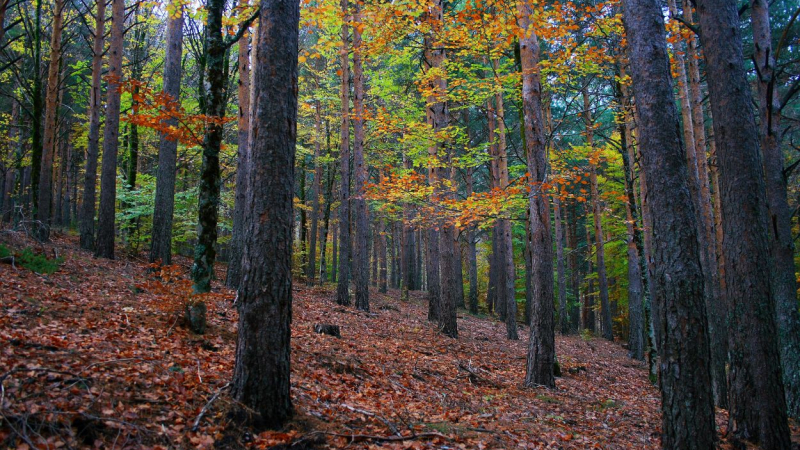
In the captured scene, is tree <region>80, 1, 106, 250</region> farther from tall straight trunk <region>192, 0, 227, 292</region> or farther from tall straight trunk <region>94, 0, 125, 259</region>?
tall straight trunk <region>192, 0, 227, 292</region>

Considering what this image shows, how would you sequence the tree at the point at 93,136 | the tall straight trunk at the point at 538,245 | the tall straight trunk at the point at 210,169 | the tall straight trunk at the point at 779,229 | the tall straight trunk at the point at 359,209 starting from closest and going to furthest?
the tall straight trunk at the point at 210,169 < the tall straight trunk at the point at 779,229 < the tall straight trunk at the point at 538,245 < the tree at the point at 93,136 < the tall straight trunk at the point at 359,209

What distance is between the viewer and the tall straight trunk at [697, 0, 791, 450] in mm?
5609

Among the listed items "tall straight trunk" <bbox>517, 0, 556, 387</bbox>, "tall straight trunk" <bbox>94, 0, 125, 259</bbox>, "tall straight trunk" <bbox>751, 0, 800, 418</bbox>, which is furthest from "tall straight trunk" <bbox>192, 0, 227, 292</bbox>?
"tall straight trunk" <bbox>751, 0, 800, 418</bbox>

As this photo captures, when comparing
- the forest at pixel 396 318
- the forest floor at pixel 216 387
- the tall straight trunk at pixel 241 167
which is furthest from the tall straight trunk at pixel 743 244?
the tall straight trunk at pixel 241 167

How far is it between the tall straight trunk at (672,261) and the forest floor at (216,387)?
178 cm

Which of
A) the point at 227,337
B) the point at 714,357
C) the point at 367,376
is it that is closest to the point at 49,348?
the point at 227,337

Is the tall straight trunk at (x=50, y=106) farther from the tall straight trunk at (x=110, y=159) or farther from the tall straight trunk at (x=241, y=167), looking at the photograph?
the tall straight trunk at (x=241, y=167)

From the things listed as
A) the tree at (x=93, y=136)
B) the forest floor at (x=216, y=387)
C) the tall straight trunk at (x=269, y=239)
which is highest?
the tree at (x=93, y=136)

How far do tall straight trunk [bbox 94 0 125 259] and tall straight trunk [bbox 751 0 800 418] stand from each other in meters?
15.6

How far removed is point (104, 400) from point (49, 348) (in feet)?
4.24

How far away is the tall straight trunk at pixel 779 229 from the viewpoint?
284 inches

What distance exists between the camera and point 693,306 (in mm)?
4238

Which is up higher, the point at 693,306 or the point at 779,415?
the point at 693,306

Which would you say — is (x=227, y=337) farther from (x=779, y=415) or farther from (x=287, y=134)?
(x=779, y=415)
